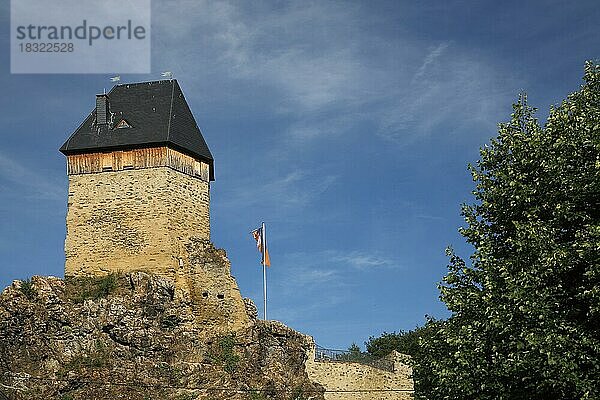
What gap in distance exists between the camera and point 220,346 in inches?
1558

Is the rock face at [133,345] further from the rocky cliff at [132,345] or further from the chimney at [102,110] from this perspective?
the chimney at [102,110]

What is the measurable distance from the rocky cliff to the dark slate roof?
20.2 ft

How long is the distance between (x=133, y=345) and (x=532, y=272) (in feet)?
68.5

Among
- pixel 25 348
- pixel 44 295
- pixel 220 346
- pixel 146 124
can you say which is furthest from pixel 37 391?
pixel 146 124

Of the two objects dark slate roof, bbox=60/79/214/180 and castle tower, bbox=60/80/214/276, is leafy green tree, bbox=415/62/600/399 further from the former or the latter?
dark slate roof, bbox=60/79/214/180

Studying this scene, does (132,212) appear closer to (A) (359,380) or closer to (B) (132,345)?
(B) (132,345)

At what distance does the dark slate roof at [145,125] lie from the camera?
42.6m

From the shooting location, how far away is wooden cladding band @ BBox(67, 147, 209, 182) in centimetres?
4197

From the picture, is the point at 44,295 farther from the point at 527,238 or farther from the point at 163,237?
the point at 527,238

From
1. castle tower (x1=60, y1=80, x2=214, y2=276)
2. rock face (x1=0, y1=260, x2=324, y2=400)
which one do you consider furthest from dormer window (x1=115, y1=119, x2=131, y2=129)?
rock face (x1=0, y1=260, x2=324, y2=400)

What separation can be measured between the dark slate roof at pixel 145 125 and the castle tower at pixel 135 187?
52 mm

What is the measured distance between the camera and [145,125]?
1706 inches

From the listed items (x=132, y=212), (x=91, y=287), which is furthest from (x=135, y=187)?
(x=91, y=287)

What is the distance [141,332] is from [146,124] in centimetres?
1143
